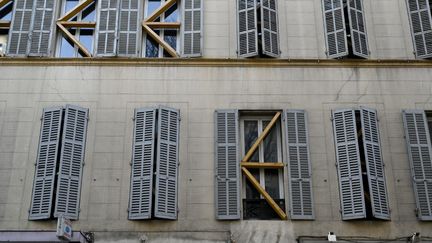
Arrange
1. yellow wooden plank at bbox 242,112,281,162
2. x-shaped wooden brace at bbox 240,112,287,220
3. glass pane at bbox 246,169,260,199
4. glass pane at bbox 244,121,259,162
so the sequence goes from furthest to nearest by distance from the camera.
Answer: glass pane at bbox 244,121,259,162 → yellow wooden plank at bbox 242,112,281,162 → glass pane at bbox 246,169,260,199 → x-shaped wooden brace at bbox 240,112,287,220

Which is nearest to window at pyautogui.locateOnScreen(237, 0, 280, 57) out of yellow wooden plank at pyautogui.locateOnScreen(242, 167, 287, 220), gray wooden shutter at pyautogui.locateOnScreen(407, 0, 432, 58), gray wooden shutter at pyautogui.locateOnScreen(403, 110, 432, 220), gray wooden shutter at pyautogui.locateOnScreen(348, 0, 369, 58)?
gray wooden shutter at pyautogui.locateOnScreen(348, 0, 369, 58)

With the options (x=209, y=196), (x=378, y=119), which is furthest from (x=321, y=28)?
(x=209, y=196)

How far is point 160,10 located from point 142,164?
4.66m

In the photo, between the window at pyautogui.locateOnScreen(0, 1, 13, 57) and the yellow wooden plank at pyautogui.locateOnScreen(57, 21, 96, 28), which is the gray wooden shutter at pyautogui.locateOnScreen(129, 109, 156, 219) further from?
the window at pyautogui.locateOnScreen(0, 1, 13, 57)

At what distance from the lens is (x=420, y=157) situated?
1478 cm

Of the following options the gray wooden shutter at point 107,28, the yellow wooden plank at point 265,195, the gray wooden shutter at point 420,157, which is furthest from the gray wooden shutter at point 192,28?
the gray wooden shutter at point 420,157

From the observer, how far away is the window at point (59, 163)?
46.4ft

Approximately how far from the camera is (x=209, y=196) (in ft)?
47.5

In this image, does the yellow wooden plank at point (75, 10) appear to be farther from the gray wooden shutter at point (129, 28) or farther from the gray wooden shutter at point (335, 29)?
the gray wooden shutter at point (335, 29)

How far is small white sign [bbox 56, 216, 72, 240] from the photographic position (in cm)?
1221

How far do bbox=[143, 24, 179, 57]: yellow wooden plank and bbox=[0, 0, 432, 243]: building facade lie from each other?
2.2 inches

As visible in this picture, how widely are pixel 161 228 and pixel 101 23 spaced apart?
5.94m

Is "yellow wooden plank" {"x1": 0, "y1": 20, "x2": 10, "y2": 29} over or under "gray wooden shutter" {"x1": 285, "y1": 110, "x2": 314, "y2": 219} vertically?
over

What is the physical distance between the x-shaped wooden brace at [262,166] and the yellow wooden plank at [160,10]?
14.5 feet
